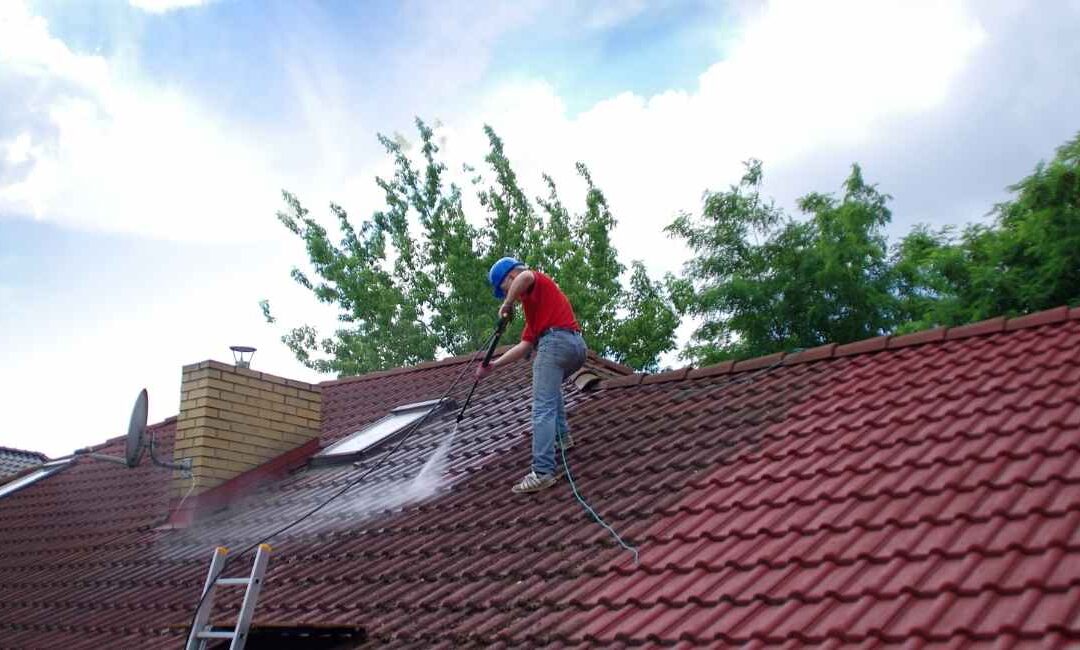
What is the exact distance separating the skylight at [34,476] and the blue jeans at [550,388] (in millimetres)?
8421

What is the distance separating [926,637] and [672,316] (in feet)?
70.2

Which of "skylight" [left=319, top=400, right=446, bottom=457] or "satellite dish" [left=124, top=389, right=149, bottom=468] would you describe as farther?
"skylight" [left=319, top=400, right=446, bottom=457]

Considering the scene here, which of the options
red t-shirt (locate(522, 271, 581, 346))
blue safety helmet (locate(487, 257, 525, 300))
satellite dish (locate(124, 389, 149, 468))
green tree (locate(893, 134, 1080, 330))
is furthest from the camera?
green tree (locate(893, 134, 1080, 330))

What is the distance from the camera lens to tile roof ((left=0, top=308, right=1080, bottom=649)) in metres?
4.09

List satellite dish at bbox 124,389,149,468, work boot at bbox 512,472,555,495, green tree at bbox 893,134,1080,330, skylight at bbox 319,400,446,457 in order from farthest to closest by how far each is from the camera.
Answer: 1. green tree at bbox 893,134,1080,330
2. skylight at bbox 319,400,446,457
3. satellite dish at bbox 124,389,149,468
4. work boot at bbox 512,472,555,495

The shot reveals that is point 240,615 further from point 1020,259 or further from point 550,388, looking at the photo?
point 1020,259

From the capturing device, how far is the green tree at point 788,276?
850 inches

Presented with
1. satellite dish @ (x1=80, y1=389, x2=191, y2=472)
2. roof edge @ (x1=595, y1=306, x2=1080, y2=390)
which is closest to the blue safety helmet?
roof edge @ (x1=595, y1=306, x2=1080, y2=390)

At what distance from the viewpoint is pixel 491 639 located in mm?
4879

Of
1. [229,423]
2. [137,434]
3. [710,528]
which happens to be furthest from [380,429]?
[710,528]

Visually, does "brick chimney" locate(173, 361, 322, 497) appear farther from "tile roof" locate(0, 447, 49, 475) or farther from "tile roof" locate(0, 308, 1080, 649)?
"tile roof" locate(0, 447, 49, 475)

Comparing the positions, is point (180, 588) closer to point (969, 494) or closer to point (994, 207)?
point (969, 494)

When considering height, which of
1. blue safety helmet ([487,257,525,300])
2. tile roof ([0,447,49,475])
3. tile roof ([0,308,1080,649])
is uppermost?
tile roof ([0,447,49,475])

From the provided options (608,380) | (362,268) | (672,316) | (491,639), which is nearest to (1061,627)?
(491,639)
